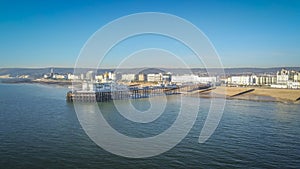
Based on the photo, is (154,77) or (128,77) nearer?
(128,77)

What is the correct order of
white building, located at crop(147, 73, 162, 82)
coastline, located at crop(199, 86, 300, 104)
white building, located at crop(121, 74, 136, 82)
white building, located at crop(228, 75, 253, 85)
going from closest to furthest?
coastline, located at crop(199, 86, 300, 104) → white building, located at crop(228, 75, 253, 85) → white building, located at crop(121, 74, 136, 82) → white building, located at crop(147, 73, 162, 82)

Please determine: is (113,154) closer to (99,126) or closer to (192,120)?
(99,126)

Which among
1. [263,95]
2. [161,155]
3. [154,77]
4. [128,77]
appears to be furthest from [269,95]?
[154,77]

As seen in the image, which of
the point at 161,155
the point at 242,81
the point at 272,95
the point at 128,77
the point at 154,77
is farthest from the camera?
the point at 154,77

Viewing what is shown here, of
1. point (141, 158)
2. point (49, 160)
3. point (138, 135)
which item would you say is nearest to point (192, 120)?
point (138, 135)

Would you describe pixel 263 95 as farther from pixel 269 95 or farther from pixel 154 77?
pixel 154 77

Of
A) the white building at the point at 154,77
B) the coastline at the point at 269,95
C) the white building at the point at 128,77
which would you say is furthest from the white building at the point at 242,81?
the white building at the point at 128,77

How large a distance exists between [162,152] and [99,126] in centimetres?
392

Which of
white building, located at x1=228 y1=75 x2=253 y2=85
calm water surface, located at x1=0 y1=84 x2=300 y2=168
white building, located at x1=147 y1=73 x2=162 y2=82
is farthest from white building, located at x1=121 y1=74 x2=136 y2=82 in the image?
calm water surface, located at x1=0 y1=84 x2=300 y2=168

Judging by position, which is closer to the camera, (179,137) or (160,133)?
(179,137)

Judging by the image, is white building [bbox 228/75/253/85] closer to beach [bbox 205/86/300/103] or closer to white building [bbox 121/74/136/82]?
beach [bbox 205/86/300/103]

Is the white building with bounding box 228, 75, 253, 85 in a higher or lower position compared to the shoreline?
higher

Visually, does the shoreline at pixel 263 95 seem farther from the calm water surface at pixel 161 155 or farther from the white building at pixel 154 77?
the white building at pixel 154 77

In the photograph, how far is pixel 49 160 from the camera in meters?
6.00
